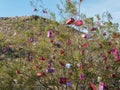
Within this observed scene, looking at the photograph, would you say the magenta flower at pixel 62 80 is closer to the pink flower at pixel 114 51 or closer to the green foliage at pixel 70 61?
the green foliage at pixel 70 61

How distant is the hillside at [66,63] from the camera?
26.1 ft

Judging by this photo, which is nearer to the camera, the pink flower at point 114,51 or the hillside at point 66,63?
the pink flower at point 114,51

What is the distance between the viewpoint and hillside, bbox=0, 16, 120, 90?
313 inches

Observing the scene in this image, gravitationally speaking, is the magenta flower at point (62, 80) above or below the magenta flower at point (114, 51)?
below

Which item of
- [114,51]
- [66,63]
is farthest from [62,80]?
[114,51]

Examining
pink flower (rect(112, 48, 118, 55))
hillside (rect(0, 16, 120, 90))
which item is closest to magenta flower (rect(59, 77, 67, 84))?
hillside (rect(0, 16, 120, 90))

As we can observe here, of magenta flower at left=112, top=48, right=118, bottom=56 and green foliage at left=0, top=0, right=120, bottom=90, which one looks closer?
magenta flower at left=112, top=48, right=118, bottom=56

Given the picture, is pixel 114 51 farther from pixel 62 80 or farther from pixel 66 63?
pixel 62 80

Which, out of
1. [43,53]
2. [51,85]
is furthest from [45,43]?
[51,85]

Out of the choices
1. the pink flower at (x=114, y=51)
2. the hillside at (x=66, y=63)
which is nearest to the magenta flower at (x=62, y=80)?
the hillside at (x=66, y=63)

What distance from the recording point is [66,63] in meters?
8.09

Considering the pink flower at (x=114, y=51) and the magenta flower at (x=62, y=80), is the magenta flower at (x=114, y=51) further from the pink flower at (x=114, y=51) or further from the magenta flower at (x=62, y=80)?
the magenta flower at (x=62, y=80)

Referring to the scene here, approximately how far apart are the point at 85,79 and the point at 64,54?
63 centimetres

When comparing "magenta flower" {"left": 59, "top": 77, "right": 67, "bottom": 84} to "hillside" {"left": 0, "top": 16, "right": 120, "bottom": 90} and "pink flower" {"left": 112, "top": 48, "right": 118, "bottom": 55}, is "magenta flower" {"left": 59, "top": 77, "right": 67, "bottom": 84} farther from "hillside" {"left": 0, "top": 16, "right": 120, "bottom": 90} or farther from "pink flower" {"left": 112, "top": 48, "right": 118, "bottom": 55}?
"pink flower" {"left": 112, "top": 48, "right": 118, "bottom": 55}
